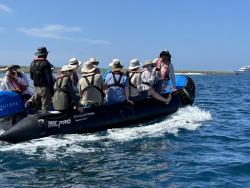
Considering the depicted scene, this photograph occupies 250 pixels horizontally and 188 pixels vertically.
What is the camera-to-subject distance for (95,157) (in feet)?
25.8

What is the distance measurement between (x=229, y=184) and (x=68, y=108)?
438 centimetres

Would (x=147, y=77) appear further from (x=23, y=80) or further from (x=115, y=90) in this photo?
(x=23, y=80)

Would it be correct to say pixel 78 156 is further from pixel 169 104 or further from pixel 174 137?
pixel 169 104

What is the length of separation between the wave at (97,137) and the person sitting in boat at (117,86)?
0.77 meters

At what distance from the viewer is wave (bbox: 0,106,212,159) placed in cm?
832

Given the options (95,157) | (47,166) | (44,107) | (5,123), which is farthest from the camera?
(44,107)

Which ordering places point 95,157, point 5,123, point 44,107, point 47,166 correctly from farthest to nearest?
1. point 44,107
2. point 5,123
3. point 95,157
4. point 47,166

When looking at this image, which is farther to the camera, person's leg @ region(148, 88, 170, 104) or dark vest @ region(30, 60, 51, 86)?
person's leg @ region(148, 88, 170, 104)

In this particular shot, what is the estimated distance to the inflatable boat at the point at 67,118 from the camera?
9.12 m

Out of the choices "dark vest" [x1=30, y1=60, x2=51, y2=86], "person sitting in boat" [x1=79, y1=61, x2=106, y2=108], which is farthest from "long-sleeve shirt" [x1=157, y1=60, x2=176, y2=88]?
"dark vest" [x1=30, y1=60, x2=51, y2=86]

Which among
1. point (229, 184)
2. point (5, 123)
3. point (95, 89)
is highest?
point (95, 89)

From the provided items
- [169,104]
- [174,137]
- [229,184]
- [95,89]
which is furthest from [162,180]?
[169,104]

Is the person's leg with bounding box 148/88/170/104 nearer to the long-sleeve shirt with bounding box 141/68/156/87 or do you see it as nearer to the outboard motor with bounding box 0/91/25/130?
the long-sleeve shirt with bounding box 141/68/156/87

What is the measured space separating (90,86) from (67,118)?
3.06 ft
